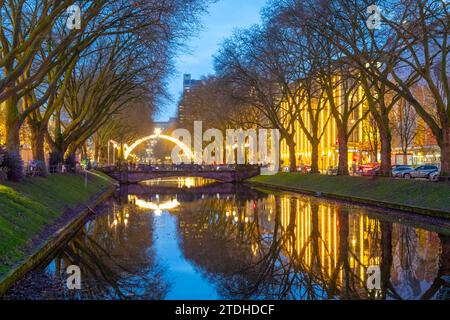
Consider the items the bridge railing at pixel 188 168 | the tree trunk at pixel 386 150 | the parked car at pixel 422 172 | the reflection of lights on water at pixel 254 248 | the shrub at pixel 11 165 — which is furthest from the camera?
the bridge railing at pixel 188 168

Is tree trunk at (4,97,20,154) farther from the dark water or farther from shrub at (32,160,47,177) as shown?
the dark water

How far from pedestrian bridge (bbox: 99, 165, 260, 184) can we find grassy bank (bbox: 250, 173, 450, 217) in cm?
2848

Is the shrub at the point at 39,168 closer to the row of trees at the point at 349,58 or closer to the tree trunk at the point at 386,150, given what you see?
the row of trees at the point at 349,58

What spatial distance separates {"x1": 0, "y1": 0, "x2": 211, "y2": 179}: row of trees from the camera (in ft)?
60.8

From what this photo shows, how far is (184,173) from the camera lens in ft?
246

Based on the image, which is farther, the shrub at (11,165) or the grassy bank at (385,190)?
the grassy bank at (385,190)

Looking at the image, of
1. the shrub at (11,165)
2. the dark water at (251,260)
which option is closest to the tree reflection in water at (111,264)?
the dark water at (251,260)

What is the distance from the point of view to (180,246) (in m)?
15.2

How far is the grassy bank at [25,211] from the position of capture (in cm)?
1174

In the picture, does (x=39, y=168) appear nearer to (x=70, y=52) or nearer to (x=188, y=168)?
(x=70, y=52)

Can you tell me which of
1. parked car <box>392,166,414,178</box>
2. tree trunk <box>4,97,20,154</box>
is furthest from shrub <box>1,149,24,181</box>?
parked car <box>392,166,414,178</box>

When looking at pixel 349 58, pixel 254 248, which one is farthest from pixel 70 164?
pixel 254 248

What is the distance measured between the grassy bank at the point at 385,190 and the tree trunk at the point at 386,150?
90 cm
